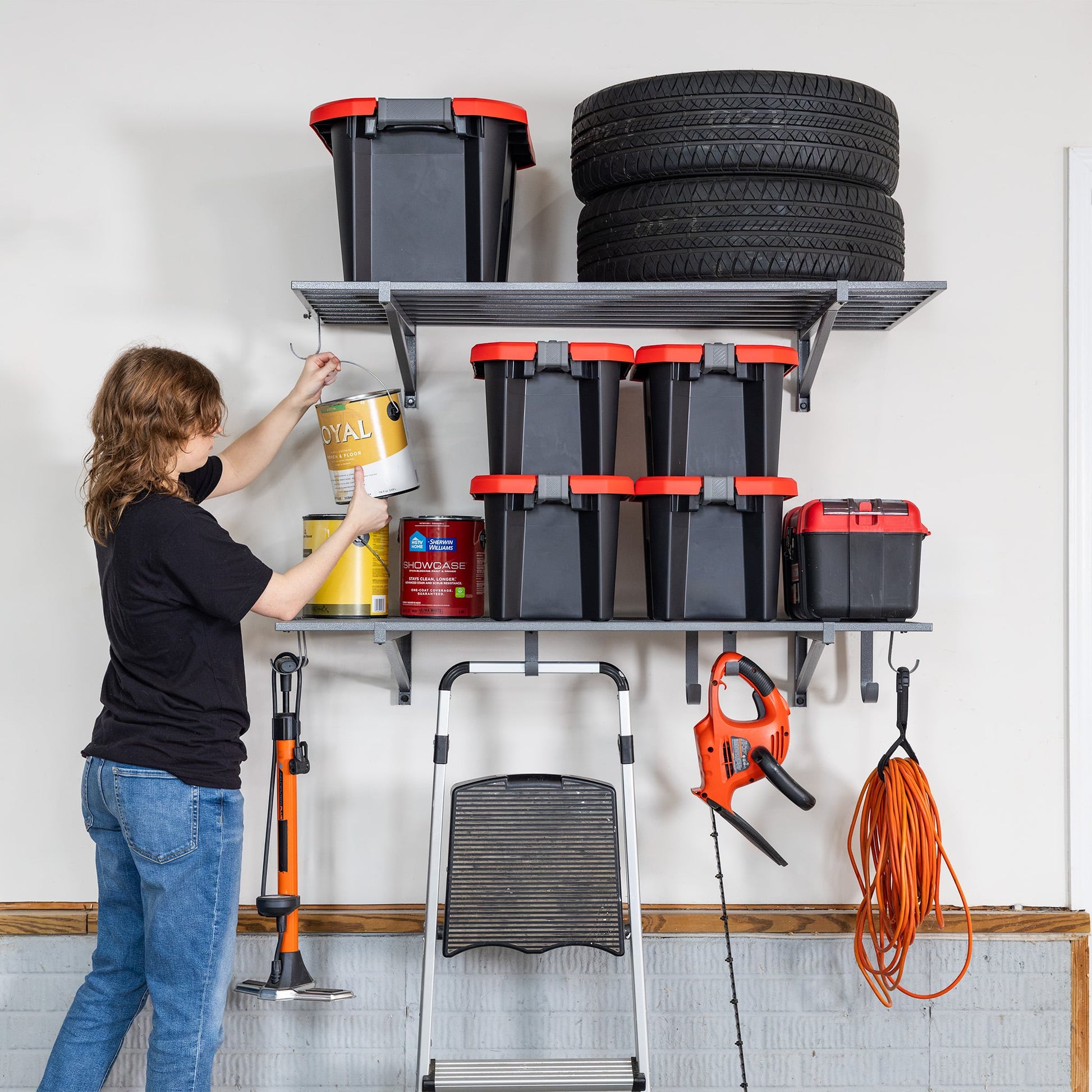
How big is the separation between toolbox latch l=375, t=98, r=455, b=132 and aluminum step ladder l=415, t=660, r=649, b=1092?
3.51 ft

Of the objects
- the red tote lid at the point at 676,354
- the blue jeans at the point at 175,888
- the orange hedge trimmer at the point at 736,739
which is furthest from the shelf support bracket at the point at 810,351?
the blue jeans at the point at 175,888

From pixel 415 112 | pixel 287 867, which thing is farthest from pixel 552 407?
pixel 287 867

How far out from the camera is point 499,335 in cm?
210

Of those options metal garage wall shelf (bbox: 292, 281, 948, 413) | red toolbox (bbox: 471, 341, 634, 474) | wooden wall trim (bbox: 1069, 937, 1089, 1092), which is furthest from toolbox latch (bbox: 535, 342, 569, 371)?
wooden wall trim (bbox: 1069, 937, 1089, 1092)

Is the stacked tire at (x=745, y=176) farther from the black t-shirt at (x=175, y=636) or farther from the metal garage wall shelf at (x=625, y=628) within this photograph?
the black t-shirt at (x=175, y=636)

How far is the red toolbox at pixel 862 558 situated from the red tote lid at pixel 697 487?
90 mm

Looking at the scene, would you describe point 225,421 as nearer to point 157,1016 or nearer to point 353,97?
point 353,97

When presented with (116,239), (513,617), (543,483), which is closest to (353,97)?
(116,239)

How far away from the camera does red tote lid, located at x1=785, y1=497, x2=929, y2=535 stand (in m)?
1.76

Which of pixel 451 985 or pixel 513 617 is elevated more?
pixel 513 617

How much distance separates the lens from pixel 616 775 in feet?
6.83

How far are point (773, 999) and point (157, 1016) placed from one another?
51.2 inches

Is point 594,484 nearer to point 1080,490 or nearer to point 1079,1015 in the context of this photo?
point 1080,490

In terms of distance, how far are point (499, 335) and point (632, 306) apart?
34 centimetres
